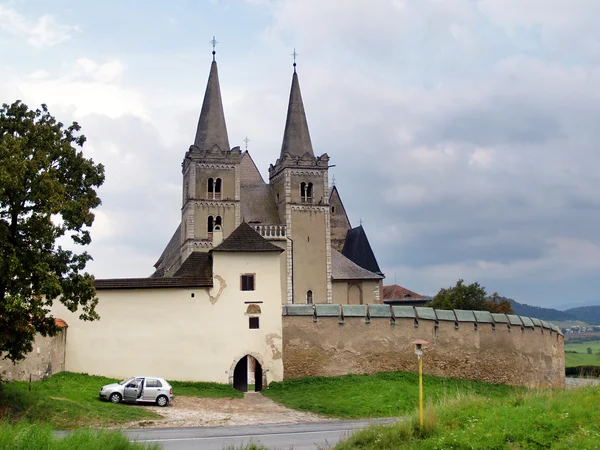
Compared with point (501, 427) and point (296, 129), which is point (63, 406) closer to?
point (501, 427)

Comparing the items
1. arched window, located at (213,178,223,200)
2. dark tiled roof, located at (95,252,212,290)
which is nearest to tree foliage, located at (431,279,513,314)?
arched window, located at (213,178,223,200)

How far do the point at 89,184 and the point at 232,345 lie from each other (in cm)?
1269

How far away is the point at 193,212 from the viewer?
64.5 metres

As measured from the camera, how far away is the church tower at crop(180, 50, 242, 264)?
6462cm

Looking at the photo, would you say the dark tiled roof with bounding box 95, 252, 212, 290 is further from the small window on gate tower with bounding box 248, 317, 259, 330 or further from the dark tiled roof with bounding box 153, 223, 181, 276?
the dark tiled roof with bounding box 153, 223, 181, 276

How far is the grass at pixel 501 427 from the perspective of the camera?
14.6 meters

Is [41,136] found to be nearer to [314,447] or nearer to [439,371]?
[314,447]

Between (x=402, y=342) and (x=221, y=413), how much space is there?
11.4m

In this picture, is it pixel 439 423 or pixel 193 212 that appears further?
pixel 193 212

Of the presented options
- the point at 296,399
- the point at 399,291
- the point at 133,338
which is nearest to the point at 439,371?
the point at 296,399

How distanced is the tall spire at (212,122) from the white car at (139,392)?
Answer: 4153 centimetres

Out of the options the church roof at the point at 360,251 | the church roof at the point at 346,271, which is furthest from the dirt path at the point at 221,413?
the church roof at the point at 360,251

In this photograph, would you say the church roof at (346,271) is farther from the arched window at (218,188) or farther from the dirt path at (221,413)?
the dirt path at (221,413)

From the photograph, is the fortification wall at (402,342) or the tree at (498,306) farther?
the tree at (498,306)
